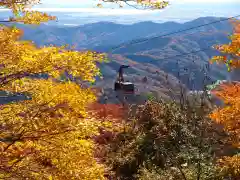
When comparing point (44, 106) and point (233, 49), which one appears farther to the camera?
point (233, 49)

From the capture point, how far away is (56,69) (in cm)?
761

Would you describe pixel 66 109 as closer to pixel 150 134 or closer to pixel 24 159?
pixel 24 159

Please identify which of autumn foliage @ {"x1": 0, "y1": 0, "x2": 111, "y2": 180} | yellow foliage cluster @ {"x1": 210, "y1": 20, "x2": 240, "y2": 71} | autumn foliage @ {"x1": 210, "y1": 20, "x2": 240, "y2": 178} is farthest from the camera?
autumn foliage @ {"x1": 210, "y1": 20, "x2": 240, "y2": 178}

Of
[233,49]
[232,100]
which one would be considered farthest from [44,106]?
[232,100]

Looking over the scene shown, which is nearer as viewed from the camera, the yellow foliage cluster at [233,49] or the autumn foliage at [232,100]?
the yellow foliage cluster at [233,49]

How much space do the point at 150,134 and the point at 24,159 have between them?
36.8 feet

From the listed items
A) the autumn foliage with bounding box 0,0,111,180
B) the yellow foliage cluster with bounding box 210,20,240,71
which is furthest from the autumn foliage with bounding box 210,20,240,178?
the autumn foliage with bounding box 0,0,111,180

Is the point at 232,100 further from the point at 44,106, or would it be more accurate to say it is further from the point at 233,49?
the point at 44,106

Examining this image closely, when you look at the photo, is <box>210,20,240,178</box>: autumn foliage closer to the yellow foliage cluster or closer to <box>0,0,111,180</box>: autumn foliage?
the yellow foliage cluster

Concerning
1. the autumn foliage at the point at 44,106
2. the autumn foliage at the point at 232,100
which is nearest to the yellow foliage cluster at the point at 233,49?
the autumn foliage at the point at 232,100

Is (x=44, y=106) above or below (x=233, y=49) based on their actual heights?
below

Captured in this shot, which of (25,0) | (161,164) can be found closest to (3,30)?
(25,0)

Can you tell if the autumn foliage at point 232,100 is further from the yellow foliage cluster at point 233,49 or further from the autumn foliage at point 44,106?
the autumn foliage at point 44,106

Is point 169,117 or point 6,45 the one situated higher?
point 6,45
